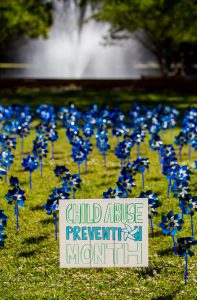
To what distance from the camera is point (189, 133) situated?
1318 cm

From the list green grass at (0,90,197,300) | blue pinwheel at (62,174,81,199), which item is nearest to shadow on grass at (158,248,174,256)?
green grass at (0,90,197,300)

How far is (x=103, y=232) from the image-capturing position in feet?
21.5

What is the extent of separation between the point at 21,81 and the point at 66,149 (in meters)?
14.5

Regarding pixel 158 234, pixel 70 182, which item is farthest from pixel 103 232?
pixel 70 182

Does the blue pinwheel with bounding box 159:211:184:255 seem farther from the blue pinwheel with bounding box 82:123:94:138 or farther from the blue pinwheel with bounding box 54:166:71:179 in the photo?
the blue pinwheel with bounding box 82:123:94:138

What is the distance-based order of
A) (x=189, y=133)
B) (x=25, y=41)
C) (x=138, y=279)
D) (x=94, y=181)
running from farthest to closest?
1. (x=25, y=41)
2. (x=189, y=133)
3. (x=94, y=181)
4. (x=138, y=279)

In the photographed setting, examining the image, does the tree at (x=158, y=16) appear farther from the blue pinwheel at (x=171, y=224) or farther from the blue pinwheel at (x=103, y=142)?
the blue pinwheel at (x=171, y=224)

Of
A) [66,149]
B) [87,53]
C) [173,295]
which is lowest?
[173,295]

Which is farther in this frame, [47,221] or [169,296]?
[47,221]

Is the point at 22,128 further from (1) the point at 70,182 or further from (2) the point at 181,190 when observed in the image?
(2) the point at 181,190

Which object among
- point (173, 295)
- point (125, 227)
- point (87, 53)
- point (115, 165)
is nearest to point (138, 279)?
point (173, 295)

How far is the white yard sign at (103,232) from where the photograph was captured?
256 inches

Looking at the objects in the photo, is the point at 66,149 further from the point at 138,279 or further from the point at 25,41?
the point at 25,41

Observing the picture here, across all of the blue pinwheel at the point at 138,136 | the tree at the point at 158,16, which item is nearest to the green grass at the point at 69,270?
the blue pinwheel at the point at 138,136
